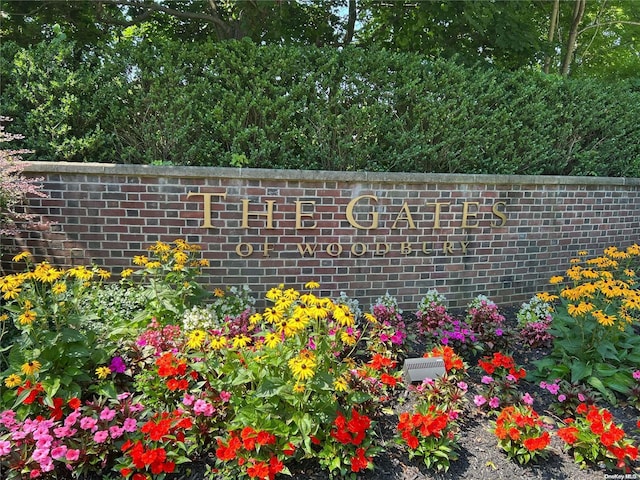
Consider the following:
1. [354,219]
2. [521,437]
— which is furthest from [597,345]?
[354,219]

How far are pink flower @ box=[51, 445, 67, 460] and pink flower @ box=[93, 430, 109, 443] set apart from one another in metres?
0.13

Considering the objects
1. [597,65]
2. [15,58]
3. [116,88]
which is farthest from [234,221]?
[597,65]

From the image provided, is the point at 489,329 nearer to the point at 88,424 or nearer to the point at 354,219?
the point at 354,219

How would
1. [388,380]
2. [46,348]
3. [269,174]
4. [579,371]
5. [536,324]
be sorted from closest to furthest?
[46,348] < [388,380] < [579,371] < [536,324] < [269,174]

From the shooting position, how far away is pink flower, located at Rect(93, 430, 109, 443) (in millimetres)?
2244

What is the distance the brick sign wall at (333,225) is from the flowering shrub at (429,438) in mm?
2013

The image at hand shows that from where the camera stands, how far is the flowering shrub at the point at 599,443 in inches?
98.0

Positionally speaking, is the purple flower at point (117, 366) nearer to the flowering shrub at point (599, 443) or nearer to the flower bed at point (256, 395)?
the flower bed at point (256, 395)

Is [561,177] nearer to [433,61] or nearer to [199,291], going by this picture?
[433,61]

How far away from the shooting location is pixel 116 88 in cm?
412

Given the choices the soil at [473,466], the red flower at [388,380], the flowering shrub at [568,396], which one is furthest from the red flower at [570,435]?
the red flower at [388,380]

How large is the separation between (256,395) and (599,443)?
1.92m

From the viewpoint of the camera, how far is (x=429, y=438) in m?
2.58

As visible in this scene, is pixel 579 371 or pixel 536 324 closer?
pixel 579 371
